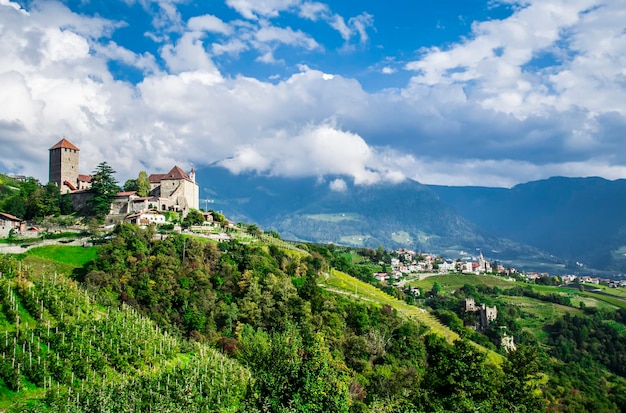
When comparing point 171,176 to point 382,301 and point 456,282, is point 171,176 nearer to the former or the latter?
point 382,301

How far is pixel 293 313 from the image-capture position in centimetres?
6162

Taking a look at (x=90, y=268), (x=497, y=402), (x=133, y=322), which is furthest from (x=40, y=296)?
(x=497, y=402)

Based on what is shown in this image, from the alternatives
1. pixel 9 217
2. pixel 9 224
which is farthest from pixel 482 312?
pixel 9 217

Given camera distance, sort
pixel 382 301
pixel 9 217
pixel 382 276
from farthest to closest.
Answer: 1. pixel 382 276
2. pixel 382 301
3. pixel 9 217

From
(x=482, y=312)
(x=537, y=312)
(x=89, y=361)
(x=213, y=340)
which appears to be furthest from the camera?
(x=537, y=312)

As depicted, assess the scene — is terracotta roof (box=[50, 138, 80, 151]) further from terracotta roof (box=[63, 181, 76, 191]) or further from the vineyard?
the vineyard

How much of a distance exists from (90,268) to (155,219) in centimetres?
1675

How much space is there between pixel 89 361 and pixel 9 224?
38.4m

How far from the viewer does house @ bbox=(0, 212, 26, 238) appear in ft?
221

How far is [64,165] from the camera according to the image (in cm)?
8462

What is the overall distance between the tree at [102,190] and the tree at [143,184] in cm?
372

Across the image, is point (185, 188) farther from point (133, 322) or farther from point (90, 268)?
point (133, 322)

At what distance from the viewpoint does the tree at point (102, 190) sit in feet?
253

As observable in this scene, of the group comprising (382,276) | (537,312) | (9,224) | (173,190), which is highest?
(173,190)
